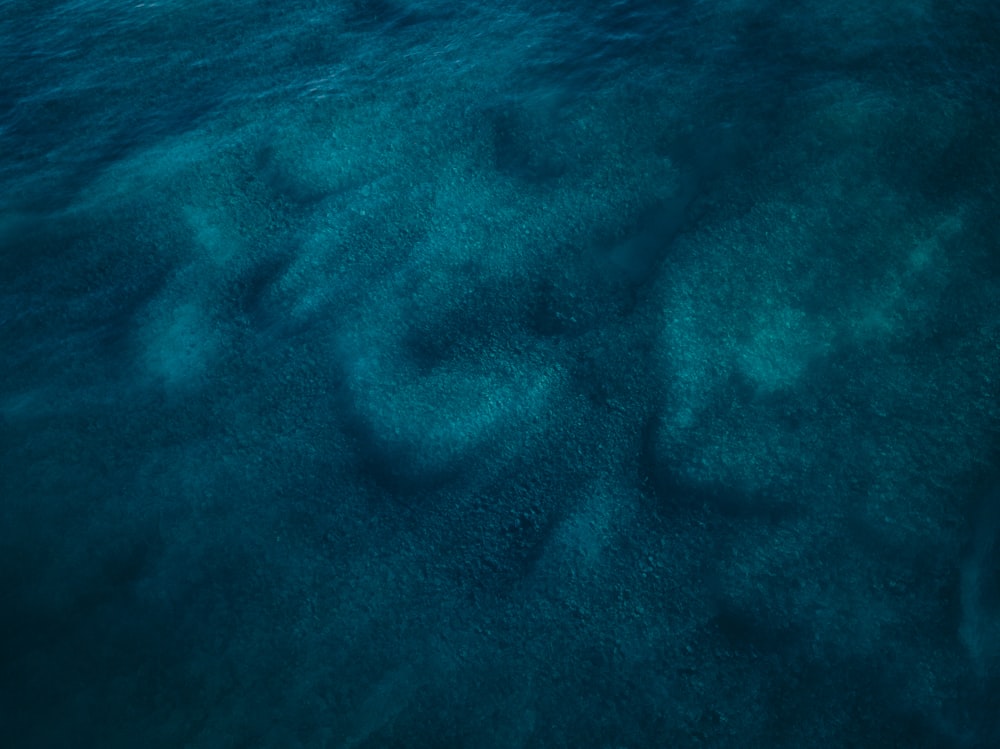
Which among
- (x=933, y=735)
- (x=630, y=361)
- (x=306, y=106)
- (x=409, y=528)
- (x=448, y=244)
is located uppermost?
(x=306, y=106)

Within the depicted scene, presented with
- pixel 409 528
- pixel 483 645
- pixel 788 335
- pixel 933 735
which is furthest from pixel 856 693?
pixel 409 528

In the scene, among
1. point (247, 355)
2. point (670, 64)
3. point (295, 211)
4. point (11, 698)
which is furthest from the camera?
point (670, 64)

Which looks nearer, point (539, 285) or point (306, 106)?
point (539, 285)

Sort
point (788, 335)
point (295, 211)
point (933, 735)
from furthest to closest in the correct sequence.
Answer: point (295, 211) < point (788, 335) < point (933, 735)

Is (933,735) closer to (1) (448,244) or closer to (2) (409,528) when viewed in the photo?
(2) (409,528)

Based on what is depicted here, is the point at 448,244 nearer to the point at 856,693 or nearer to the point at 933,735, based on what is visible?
the point at 856,693

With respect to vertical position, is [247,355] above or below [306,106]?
below

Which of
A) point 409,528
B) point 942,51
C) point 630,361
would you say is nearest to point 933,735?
point 630,361
